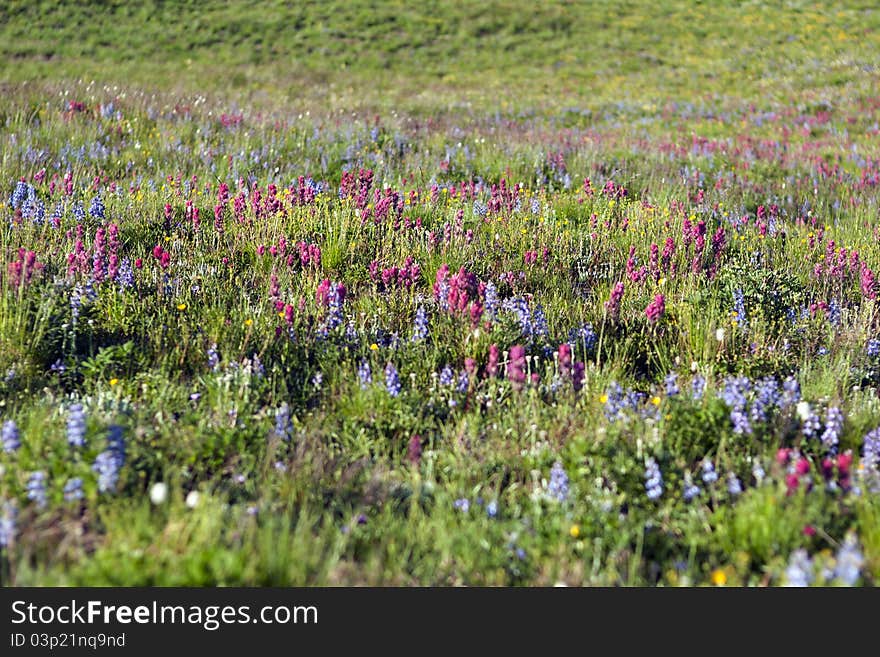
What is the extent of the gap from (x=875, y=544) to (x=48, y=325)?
3838 mm

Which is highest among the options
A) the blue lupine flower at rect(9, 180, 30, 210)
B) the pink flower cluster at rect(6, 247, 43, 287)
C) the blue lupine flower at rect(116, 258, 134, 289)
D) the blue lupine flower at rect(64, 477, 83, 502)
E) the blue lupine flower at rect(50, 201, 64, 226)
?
the blue lupine flower at rect(9, 180, 30, 210)

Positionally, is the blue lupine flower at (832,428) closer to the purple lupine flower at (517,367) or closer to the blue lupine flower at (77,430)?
the purple lupine flower at (517,367)

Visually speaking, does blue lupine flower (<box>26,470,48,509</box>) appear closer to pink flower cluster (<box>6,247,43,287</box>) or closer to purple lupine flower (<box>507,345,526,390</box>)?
pink flower cluster (<box>6,247,43,287</box>)

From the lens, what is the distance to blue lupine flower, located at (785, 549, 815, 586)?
2042 millimetres

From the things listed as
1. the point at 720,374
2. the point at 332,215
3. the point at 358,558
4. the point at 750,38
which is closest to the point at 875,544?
the point at 720,374

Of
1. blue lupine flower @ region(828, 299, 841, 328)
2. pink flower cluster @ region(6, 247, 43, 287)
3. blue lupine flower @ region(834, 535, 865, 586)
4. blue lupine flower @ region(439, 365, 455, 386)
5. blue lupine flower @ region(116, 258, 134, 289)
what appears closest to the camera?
blue lupine flower @ region(834, 535, 865, 586)

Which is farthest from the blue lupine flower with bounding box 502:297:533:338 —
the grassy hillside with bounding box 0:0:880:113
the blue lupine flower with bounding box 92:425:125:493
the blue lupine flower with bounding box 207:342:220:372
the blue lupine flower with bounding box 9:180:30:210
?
the grassy hillside with bounding box 0:0:880:113

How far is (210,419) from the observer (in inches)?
120

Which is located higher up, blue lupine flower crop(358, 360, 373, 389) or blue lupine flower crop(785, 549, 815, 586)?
blue lupine flower crop(358, 360, 373, 389)

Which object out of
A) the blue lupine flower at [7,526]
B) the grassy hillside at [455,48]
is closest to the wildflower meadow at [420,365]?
the blue lupine flower at [7,526]

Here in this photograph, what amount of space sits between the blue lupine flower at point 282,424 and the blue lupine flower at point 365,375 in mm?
437

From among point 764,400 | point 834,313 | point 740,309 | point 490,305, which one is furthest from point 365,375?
point 834,313

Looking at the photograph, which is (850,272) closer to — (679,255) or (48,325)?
(679,255)

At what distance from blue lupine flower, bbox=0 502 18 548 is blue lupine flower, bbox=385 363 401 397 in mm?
1638
